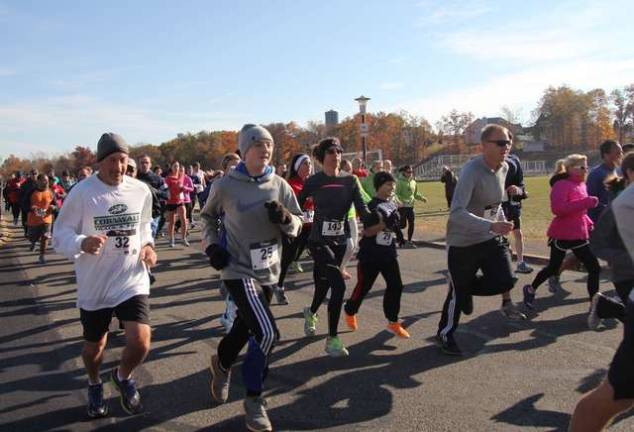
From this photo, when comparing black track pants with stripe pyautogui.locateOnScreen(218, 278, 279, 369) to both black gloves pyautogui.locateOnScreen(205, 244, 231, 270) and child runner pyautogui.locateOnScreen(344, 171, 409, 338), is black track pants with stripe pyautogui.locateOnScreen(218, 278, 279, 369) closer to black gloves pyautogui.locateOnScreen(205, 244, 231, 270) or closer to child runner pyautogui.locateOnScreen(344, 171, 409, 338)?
black gloves pyautogui.locateOnScreen(205, 244, 231, 270)

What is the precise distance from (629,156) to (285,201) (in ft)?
7.73

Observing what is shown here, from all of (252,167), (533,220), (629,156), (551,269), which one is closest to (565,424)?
(629,156)

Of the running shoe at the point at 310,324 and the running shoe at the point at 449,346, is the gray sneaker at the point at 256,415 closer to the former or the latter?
the running shoe at the point at 449,346

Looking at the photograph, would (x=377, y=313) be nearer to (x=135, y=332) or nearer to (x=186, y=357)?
(x=186, y=357)

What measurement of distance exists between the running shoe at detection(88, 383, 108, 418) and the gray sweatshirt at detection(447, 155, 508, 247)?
3.20m

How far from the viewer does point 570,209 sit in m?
6.58

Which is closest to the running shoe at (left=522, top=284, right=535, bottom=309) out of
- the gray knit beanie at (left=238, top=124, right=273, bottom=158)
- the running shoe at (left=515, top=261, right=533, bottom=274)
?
the running shoe at (left=515, top=261, right=533, bottom=274)

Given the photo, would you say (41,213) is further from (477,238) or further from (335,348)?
(477,238)


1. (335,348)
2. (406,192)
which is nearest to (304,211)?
(335,348)

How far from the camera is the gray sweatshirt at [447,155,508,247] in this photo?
16.8ft

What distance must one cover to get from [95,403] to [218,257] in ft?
4.62

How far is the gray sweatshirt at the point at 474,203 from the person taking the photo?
5.13m

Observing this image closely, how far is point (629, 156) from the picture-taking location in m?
3.77

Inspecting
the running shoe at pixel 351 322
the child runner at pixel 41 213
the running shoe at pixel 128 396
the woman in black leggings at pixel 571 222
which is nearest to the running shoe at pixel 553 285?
the woman in black leggings at pixel 571 222
